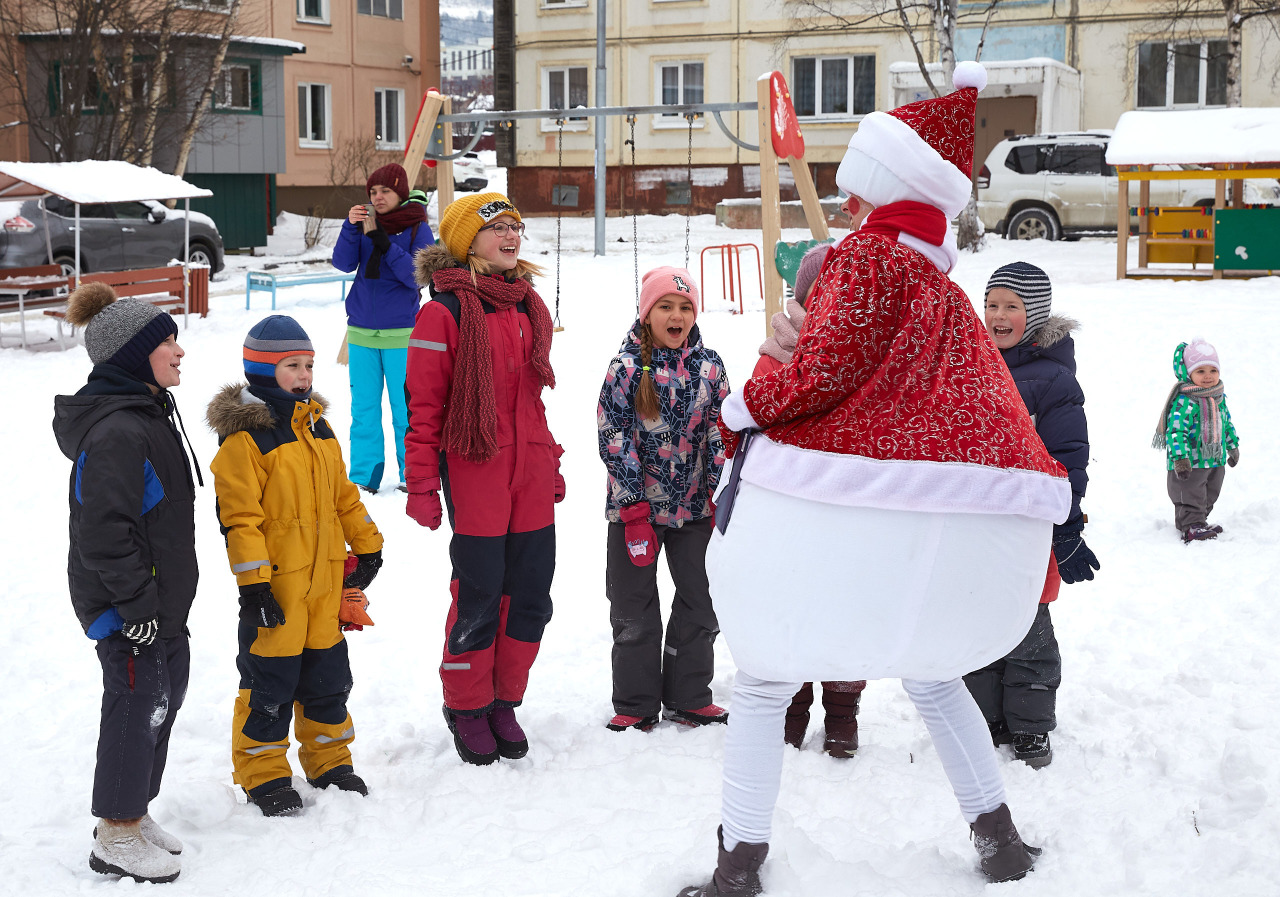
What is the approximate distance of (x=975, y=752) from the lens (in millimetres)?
3188

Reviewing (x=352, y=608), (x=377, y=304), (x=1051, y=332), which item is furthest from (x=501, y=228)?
(x=377, y=304)

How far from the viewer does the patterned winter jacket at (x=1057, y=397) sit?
3.93 m

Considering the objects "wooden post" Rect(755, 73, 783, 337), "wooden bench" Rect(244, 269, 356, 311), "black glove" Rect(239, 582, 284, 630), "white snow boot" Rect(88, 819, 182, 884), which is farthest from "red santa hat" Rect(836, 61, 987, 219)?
"wooden bench" Rect(244, 269, 356, 311)

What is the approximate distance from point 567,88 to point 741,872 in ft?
96.8

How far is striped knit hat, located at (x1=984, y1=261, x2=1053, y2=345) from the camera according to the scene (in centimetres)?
400

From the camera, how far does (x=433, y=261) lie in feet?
14.1

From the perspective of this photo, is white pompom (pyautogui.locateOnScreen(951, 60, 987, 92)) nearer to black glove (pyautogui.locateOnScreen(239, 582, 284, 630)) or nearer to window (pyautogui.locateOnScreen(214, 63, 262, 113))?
black glove (pyautogui.locateOnScreen(239, 582, 284, 630))

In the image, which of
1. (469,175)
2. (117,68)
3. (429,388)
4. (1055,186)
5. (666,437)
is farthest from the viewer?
(469,175)

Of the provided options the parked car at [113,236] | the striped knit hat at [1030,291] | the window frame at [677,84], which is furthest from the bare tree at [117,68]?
the striped knit hat at [1030,291]

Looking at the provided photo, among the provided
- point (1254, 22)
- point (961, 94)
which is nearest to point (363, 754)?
point (961, 94)

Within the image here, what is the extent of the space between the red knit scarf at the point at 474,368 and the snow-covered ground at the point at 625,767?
1082mm

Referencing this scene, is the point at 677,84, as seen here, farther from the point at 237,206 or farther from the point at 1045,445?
the point at 1045,445

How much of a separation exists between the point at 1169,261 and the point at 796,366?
1334cm

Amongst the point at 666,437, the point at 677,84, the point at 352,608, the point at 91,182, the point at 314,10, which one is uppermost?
the point at 314,10
